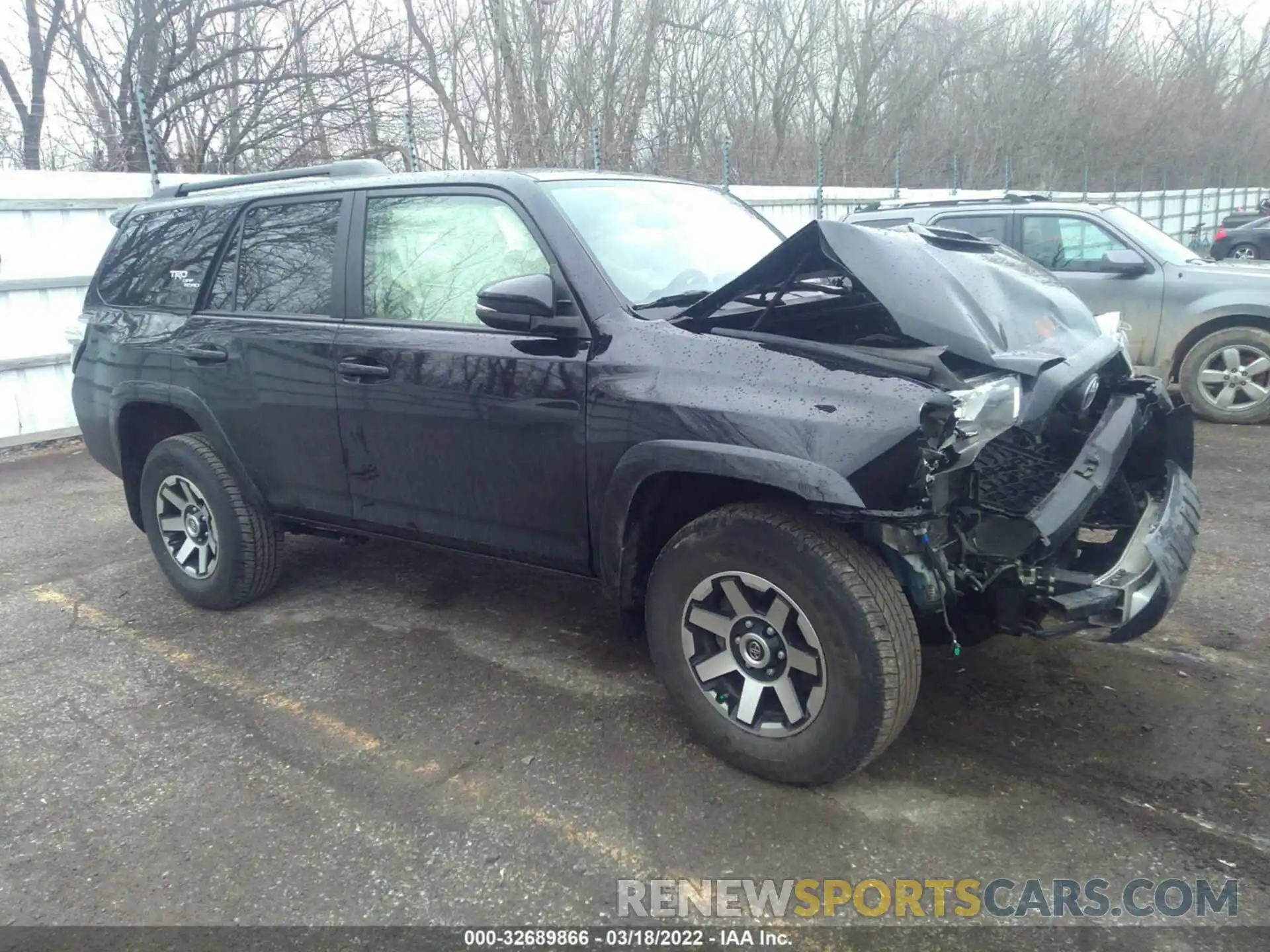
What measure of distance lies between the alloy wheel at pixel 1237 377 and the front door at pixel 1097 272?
45cm

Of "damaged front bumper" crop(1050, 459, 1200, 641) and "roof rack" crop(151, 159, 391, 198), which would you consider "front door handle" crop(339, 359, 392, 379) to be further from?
"damaged front bumper" crop(1050, 459, 1200, 641)

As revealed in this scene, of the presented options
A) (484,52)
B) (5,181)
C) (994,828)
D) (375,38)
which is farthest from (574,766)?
(484,52)

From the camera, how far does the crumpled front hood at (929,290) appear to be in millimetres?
2840

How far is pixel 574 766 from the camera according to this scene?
311 centimetres

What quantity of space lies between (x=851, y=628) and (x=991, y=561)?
0.48 m

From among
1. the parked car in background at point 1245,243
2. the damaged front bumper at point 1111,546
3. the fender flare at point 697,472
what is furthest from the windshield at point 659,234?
the parked car in background at point 1245,243

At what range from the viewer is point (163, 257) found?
15.0 feet

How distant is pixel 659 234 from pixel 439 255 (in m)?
0.84

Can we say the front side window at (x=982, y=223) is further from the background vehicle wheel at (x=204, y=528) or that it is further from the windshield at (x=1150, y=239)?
the background vehicle wheel at (x=204, y=528)

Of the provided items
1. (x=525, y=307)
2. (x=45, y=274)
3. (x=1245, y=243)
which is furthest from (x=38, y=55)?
(x=1245, y=243)

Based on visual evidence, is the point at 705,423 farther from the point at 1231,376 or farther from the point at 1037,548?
the point at 1231,376

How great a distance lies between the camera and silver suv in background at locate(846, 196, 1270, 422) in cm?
719

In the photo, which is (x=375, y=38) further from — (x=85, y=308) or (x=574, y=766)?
(x=574, y=766)

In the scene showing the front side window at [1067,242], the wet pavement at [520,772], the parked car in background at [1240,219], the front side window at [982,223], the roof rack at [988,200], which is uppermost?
the parked car in background at [1240,219]
